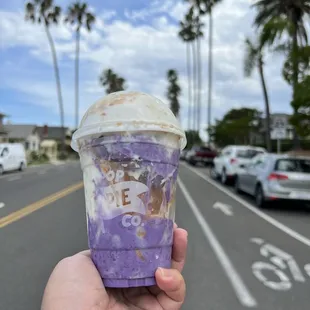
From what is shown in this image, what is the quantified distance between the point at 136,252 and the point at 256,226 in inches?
308

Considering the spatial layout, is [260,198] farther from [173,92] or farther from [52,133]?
[52,133]

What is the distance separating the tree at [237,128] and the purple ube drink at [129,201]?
6149cm

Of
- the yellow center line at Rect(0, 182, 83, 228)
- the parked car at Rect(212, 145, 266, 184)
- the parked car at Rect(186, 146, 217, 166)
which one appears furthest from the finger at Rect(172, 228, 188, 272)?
the parked car at Rect(186, 146, 217, 166)

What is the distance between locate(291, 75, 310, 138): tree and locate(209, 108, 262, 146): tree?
46.4m

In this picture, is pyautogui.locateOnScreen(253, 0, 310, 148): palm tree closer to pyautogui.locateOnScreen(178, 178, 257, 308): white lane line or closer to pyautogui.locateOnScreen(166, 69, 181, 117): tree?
pyautogui.locateOnScreen(178, 178, 257, 308): white lane line

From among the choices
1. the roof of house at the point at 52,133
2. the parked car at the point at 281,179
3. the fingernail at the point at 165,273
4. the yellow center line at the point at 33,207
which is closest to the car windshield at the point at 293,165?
the parked car at the point at 281,179

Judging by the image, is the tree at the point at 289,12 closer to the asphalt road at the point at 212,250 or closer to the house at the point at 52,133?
the asphalt road at the point at 212,250

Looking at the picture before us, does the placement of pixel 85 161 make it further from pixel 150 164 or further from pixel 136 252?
pixel 136 252

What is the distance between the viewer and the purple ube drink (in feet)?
5.91

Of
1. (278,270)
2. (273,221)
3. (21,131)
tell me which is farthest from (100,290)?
(21,131)

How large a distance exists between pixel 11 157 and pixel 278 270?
22906mm

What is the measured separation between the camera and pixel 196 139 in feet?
278

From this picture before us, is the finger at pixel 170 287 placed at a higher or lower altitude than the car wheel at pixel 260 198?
higher

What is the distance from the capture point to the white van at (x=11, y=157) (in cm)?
2498
